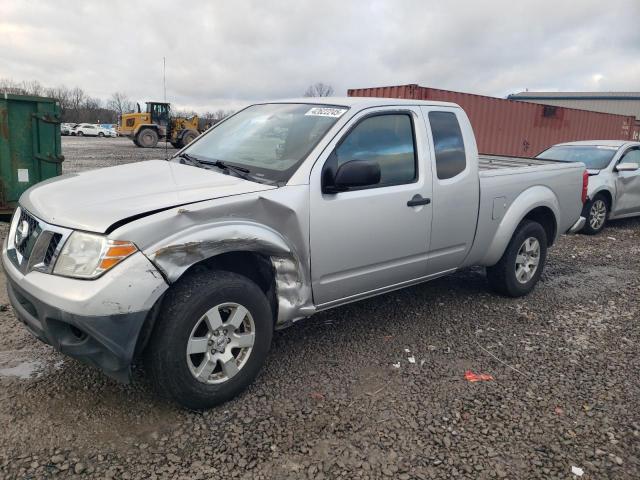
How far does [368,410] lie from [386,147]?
1.84 metres

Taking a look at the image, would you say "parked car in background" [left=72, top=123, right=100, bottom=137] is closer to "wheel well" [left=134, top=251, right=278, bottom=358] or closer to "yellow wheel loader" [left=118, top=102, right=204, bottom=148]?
"yellow wheel loader" [left=118, top=102, right=204, bottom=148]

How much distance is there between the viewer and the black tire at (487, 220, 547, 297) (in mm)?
4832

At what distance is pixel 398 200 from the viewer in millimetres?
3660

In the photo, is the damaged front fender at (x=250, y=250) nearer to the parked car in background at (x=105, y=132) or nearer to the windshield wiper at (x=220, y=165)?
the windshield wiper at (x=220, y=165)

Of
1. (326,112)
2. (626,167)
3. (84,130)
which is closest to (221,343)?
(326,112)

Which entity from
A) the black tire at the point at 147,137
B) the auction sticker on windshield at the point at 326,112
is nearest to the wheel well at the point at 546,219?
the auction sticker on windshield at the point at 326,112

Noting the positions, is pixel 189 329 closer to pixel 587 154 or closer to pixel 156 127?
pixel 587 154

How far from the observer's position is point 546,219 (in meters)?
5.24

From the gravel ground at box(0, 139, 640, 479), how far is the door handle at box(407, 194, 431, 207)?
109 centimetres

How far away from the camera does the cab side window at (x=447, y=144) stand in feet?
13.2

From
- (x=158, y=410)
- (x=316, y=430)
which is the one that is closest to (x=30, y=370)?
(x=158, y=410)

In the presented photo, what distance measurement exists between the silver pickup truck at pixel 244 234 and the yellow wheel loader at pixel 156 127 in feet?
84.8

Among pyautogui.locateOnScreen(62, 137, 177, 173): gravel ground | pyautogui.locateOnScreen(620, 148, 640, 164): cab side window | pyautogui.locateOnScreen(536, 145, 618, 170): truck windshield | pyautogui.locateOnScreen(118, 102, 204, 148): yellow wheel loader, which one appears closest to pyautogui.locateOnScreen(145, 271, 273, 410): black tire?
pyautogui.locateOnScreen(536, 145, 618, 170): truck windshield

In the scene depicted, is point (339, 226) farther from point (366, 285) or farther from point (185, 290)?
point (185, 290)
